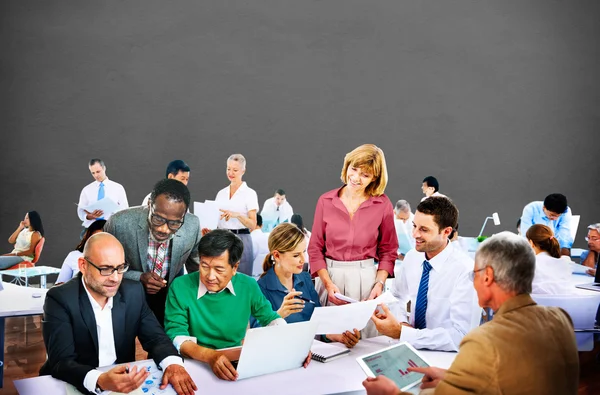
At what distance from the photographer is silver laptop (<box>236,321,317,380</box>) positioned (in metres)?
2.08

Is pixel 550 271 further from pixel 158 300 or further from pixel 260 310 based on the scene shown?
pixel 158 300

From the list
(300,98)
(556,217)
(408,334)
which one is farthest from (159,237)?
(300,98)

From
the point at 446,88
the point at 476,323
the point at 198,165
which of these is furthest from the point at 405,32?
the point at 476,323

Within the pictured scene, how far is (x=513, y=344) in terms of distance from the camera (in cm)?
149

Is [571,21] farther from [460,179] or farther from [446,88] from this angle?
[460,179]

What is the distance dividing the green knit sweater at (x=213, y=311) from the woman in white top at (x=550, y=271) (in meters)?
2.20

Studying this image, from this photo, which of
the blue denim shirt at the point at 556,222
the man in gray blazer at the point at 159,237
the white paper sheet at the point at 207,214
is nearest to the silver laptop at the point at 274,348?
the man in gray blazer at the point at 159,237

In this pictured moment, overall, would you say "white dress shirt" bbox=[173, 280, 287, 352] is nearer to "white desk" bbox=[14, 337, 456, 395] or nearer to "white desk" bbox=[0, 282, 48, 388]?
"white desk" bbox=[14, 337, 456, 395]

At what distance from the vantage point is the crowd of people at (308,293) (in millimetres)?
1540

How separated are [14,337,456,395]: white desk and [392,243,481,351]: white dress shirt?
16 cm

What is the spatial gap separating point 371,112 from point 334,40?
128cm

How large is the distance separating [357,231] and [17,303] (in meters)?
2.19

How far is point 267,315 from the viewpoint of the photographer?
2691 millimetres

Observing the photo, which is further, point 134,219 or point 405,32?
point 405,32
